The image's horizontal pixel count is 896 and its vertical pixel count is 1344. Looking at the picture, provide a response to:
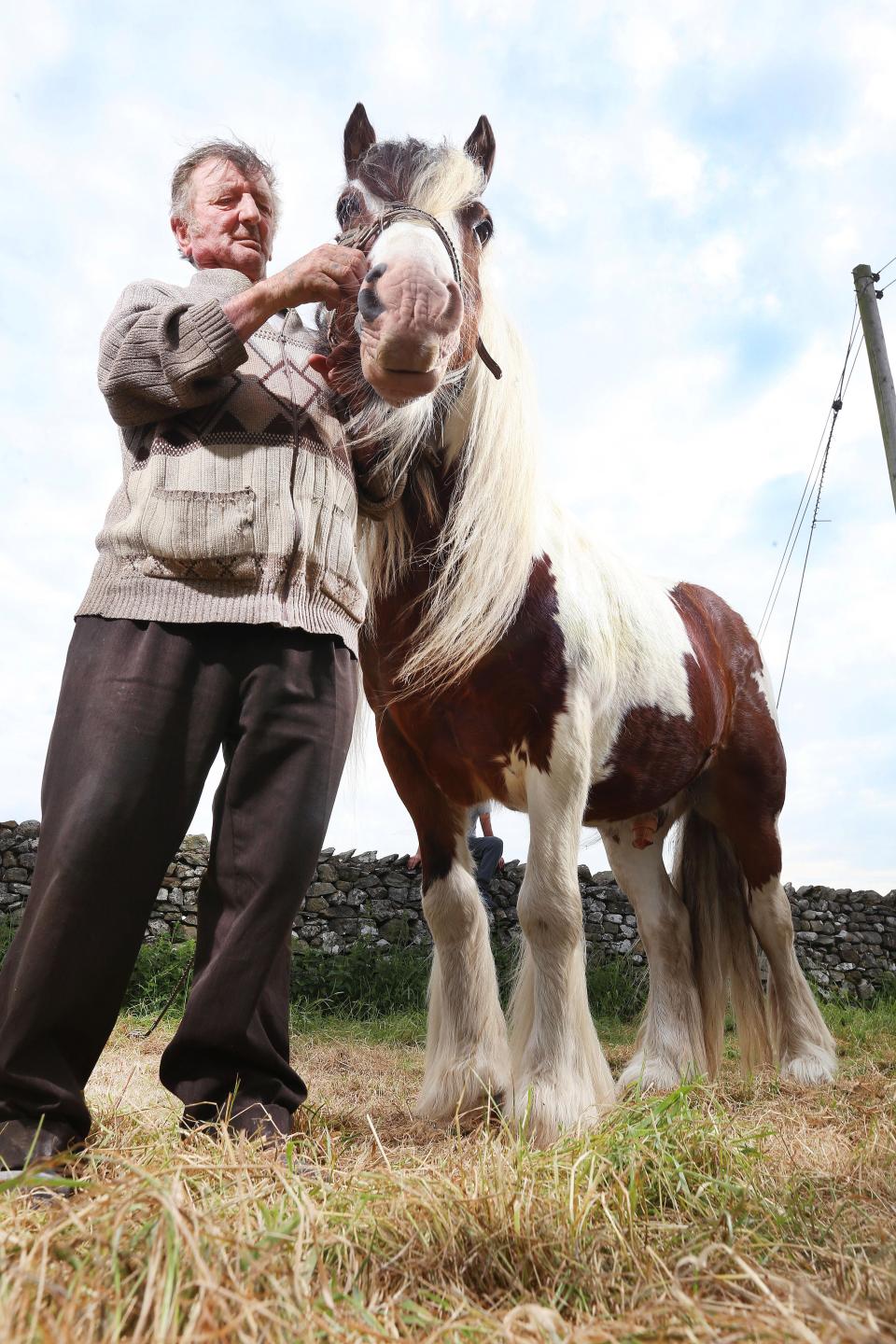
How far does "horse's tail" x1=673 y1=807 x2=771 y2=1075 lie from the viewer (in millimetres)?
3816

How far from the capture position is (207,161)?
2.07m

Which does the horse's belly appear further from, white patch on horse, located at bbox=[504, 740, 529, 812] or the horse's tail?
the horse's tail

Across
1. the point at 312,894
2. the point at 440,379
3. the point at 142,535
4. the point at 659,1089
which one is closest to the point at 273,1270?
the point at 142,535

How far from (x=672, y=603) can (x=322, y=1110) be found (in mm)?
2269

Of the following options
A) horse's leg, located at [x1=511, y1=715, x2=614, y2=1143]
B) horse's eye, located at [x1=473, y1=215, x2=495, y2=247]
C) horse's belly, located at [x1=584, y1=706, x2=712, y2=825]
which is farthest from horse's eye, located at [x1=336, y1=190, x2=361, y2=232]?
horse's belly, located at [x1=584, y1=706, x2=712, y2=825]

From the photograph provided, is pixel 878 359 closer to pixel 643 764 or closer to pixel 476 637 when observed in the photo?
pixel 643 764

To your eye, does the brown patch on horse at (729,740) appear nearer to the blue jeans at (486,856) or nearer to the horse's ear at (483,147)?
the horse's ear at (483,147)

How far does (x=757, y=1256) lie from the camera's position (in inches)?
42.1

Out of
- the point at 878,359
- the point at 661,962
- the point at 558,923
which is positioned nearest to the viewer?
the point at 558,923

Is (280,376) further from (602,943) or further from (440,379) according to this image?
(602,943)

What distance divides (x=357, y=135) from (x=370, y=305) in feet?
2.84

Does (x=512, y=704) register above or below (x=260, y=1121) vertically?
above

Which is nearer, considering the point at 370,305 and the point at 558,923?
the point at 370,305

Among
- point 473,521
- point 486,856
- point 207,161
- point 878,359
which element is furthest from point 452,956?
point 878,359
